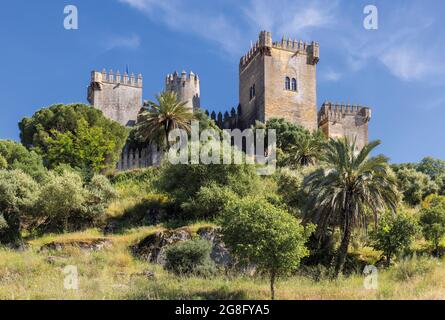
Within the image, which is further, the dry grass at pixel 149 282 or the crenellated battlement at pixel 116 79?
the crenellated battlement at pixel 116 79

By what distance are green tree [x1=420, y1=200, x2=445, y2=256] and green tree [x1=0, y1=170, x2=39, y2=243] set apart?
1997 cm

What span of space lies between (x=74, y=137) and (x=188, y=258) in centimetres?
2650

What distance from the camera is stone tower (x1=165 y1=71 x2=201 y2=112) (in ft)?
203

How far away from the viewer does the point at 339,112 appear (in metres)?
62.7

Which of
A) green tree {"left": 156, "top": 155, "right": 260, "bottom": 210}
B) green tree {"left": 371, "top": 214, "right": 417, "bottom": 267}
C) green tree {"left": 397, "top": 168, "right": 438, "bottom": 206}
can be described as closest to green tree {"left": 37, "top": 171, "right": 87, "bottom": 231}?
green tree {"left": 156, "top": 155, "right": 260, "bottom": 210}

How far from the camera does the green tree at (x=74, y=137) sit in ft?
153

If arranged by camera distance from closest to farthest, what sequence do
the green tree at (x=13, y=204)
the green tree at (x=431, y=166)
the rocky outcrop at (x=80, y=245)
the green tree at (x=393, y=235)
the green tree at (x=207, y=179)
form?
the green tree at (x=393, y=235) → the rocky outcrop at (x=80, y=245) → the green tree at (x=13, y=204) → the green tree at (x=207, y=179) → the green tree at (x=431, y=166)

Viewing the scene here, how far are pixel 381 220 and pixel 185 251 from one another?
9334 millimetres

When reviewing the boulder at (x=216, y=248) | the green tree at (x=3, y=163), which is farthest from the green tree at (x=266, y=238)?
the green tree at (x=3, y=163)

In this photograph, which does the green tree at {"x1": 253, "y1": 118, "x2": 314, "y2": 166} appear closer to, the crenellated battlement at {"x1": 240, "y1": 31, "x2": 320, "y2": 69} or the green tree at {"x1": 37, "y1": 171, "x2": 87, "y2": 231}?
the crenellated battlement at {"x1": 240, "y1": 31, "x2": 320, "y2": 69}

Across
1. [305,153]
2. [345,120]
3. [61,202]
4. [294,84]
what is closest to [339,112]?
[345,120]

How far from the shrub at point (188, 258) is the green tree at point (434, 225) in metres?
10.9

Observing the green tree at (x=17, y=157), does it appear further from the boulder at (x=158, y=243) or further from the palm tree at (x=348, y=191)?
the palm tree at (x=348, y=191)
